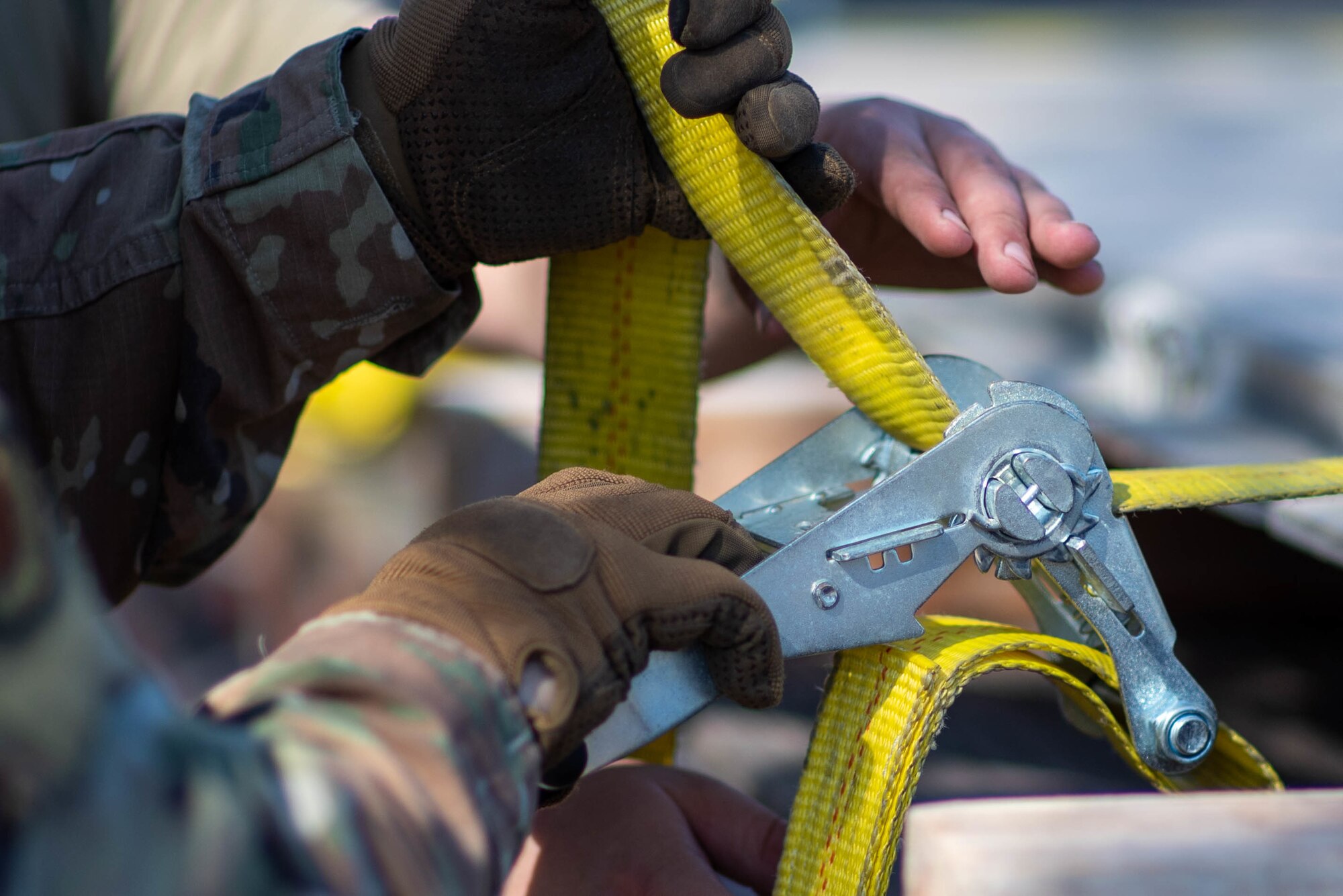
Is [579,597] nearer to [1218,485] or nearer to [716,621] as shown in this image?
[716,621]

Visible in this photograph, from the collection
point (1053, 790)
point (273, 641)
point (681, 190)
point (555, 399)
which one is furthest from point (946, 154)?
point (273, 641)

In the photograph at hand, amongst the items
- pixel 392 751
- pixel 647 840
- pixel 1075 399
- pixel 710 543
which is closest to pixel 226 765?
pixel 392 751

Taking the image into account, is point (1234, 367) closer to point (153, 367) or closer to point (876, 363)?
point (876, 363)

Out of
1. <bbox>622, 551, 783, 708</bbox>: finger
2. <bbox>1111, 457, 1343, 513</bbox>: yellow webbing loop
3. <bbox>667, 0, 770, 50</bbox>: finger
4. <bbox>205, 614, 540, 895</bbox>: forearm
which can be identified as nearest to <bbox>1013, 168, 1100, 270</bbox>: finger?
<bbox>1111, 457, 1343, 513</bbox>: yellow webbing loop

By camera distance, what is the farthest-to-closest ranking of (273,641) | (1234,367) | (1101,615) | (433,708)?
(273,641) → (1234,367) → (1101,615) → (433,708)

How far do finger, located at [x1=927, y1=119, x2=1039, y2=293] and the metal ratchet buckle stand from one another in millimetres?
136

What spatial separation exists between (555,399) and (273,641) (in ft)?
4.55

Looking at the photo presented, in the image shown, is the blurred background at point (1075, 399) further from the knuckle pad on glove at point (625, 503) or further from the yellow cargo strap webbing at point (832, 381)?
the knuckle pad on glove at point (625, 503)

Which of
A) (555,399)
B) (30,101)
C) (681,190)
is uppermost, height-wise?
(30,101)

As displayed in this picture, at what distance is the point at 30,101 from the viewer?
4.29ft

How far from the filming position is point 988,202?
2.72 feet

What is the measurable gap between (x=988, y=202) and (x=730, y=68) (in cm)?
24

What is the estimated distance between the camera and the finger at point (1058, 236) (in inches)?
32.0

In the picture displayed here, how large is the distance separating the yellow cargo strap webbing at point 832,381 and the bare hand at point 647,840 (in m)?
0.09
